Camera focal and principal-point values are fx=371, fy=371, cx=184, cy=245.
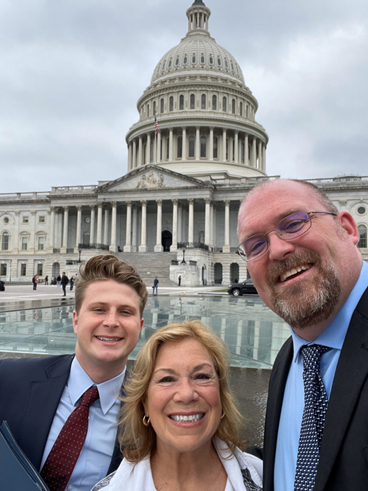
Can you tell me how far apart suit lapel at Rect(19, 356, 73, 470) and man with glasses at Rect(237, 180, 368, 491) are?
5.26ft

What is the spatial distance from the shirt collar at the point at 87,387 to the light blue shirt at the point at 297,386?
132 cm

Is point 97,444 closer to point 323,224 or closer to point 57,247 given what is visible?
point 323,224

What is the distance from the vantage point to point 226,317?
14.8 meters

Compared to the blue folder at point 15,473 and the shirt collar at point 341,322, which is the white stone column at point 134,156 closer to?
the blue folder at point 15,473

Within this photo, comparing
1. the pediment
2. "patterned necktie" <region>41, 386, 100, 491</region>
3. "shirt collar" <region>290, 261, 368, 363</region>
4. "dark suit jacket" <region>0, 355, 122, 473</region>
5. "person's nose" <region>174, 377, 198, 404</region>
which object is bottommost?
"patterned necktie" <region>41, 386, 100, 491</region>

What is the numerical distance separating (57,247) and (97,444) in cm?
6962

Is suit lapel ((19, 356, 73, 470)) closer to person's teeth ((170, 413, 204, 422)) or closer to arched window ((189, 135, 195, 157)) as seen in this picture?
person's teeth ((170, 413, 204, 422))

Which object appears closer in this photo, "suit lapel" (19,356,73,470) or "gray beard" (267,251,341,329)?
"gray beard" (267,251,341,329)

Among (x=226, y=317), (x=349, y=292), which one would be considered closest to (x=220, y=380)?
(x=349, y=292)

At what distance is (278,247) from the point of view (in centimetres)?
217

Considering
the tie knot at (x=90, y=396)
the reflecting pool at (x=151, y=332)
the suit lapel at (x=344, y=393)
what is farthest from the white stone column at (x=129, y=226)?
the suit lapel at (x=344, y=393)

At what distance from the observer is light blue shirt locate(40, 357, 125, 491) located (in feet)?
8.85

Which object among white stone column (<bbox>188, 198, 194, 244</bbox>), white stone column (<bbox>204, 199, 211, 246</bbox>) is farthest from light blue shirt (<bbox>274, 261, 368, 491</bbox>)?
white stone column (<bbox>204, 199, 211, 246</bbox>)

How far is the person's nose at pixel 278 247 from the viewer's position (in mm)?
2139
